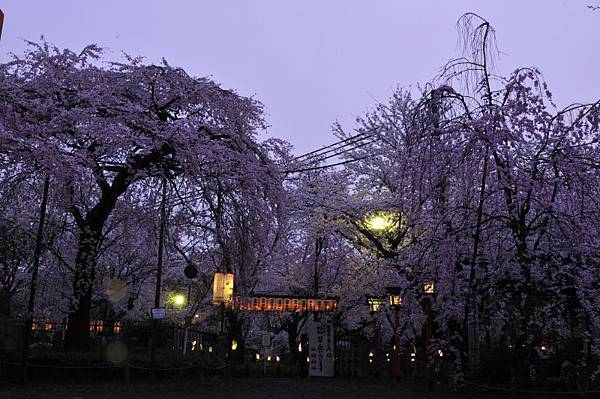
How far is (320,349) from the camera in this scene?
21234mm

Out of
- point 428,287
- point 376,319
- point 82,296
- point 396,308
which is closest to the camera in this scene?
point 428,287

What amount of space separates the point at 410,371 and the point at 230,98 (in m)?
11.3

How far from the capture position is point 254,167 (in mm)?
15789

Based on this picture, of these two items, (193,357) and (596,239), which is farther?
(193,357)

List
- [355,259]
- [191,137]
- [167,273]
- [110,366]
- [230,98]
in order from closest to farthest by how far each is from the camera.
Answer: [191,137] < [110,366] < [230,98] < [355,259] < [167,273]

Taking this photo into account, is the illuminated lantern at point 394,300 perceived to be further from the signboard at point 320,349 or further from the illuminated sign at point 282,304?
the signboard at point 320,349

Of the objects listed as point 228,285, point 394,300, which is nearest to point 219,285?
point 228,285

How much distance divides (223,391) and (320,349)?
7251 millimetres

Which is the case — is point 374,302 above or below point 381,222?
below

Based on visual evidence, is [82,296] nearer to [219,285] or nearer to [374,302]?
[219,285]

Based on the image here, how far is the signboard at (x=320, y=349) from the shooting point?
68.9ft

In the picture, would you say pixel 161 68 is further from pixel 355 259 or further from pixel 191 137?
pixel 355 259

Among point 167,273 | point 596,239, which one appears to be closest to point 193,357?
point 596,239

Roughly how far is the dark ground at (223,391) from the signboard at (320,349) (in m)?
3.30
